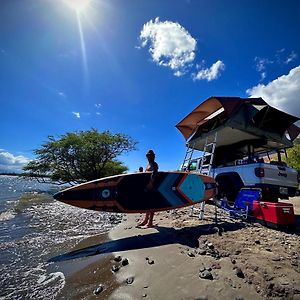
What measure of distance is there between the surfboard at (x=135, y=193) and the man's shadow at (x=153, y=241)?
114 centimetres

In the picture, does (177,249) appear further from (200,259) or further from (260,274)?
(260,274)

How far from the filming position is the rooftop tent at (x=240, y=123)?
297 inches

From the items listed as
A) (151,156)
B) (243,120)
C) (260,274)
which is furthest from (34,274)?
(243,120)

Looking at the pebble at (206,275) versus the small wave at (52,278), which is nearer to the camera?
the pebble at (206,275)

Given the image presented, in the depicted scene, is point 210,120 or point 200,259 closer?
point 200,259

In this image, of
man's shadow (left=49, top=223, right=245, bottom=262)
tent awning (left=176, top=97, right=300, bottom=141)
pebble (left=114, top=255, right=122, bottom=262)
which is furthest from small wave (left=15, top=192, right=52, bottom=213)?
tent awning (left=176, top=97, right=300, bottom=141)

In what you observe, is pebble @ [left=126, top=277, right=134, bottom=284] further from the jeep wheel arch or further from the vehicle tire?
the vehicle tire

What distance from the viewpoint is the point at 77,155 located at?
30531mm

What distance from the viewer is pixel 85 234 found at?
6082 mm

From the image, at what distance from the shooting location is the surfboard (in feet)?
20.9

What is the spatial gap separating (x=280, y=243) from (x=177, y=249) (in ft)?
6.49

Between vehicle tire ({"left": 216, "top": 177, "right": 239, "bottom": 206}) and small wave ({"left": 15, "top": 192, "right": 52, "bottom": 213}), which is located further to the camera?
small wave ({"left": 15, "top": 192, "right": 52, "bottom": 213})

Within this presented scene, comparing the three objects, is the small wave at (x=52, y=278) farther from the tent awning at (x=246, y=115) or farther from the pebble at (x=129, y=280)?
the tent awning at (x=246, y=115)

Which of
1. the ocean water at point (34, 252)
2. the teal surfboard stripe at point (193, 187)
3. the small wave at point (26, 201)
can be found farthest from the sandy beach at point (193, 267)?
the small wave at point (26, 201)
